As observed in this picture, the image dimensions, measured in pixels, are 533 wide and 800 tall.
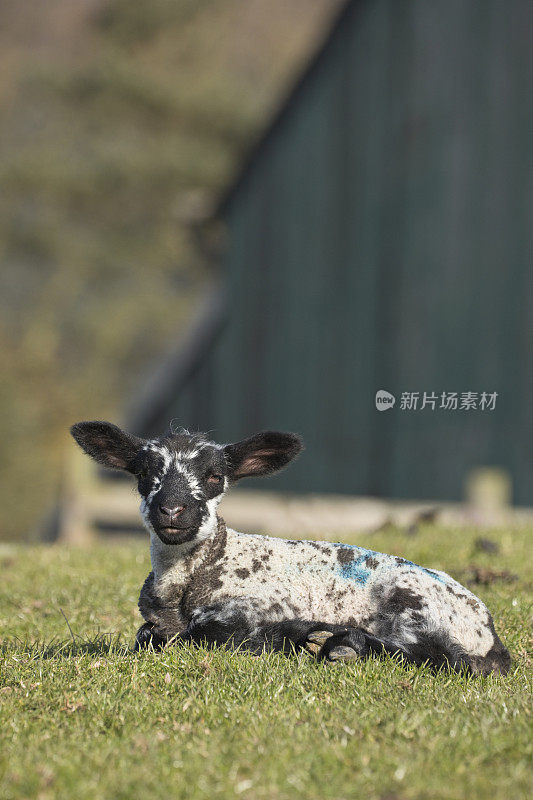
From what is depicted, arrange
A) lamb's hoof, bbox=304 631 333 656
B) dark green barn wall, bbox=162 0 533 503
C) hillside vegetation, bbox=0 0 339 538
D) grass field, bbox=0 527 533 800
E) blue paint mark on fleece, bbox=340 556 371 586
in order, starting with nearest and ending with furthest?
grass field, bbox=0 527 533 800
lamb's hoof, bbox=304 631 333 656
blue paint mark on fleece, bbox=340 556 371 586
dark green barn wall, bbox=162 0 533 503
hillside vegetation, bbox=0 0 339 538

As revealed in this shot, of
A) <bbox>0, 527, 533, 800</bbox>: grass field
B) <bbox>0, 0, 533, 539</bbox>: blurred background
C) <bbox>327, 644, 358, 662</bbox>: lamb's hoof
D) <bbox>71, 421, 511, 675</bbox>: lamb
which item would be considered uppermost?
<bbox>0, 0, 533, 539</bbox>: blurred background

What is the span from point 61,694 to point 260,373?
15069 millimetres

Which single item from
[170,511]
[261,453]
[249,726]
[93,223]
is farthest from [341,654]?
[93,223]

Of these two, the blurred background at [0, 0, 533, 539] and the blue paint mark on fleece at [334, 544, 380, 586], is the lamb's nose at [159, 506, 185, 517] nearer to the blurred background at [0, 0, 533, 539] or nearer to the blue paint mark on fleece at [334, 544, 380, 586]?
the blue paint mark on fleece at [334, 544, 380, 586]

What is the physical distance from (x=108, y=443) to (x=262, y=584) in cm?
142

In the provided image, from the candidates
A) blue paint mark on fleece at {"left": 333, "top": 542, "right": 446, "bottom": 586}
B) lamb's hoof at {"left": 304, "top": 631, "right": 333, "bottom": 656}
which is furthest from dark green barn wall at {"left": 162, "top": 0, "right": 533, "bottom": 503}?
lamb's hoof at {"left": 304, "top": 631, "right": 333, "bottom": 656}

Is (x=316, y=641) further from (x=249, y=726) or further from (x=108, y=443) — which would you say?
(x=108, y=443)

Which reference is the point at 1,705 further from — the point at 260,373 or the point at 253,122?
the point at 253,122

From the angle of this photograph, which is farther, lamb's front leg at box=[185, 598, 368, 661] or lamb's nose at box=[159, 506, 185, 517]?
lamb's front leg at box=[185, 598, 368, 661]

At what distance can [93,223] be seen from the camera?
45.0 m

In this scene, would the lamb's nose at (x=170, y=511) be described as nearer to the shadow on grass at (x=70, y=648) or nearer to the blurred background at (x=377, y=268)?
the shadow on grass at (x=70, y=648)

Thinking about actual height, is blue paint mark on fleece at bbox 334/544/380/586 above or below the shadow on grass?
above

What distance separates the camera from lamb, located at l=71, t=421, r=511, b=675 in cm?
587

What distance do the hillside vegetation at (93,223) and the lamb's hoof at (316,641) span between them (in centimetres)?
3493
